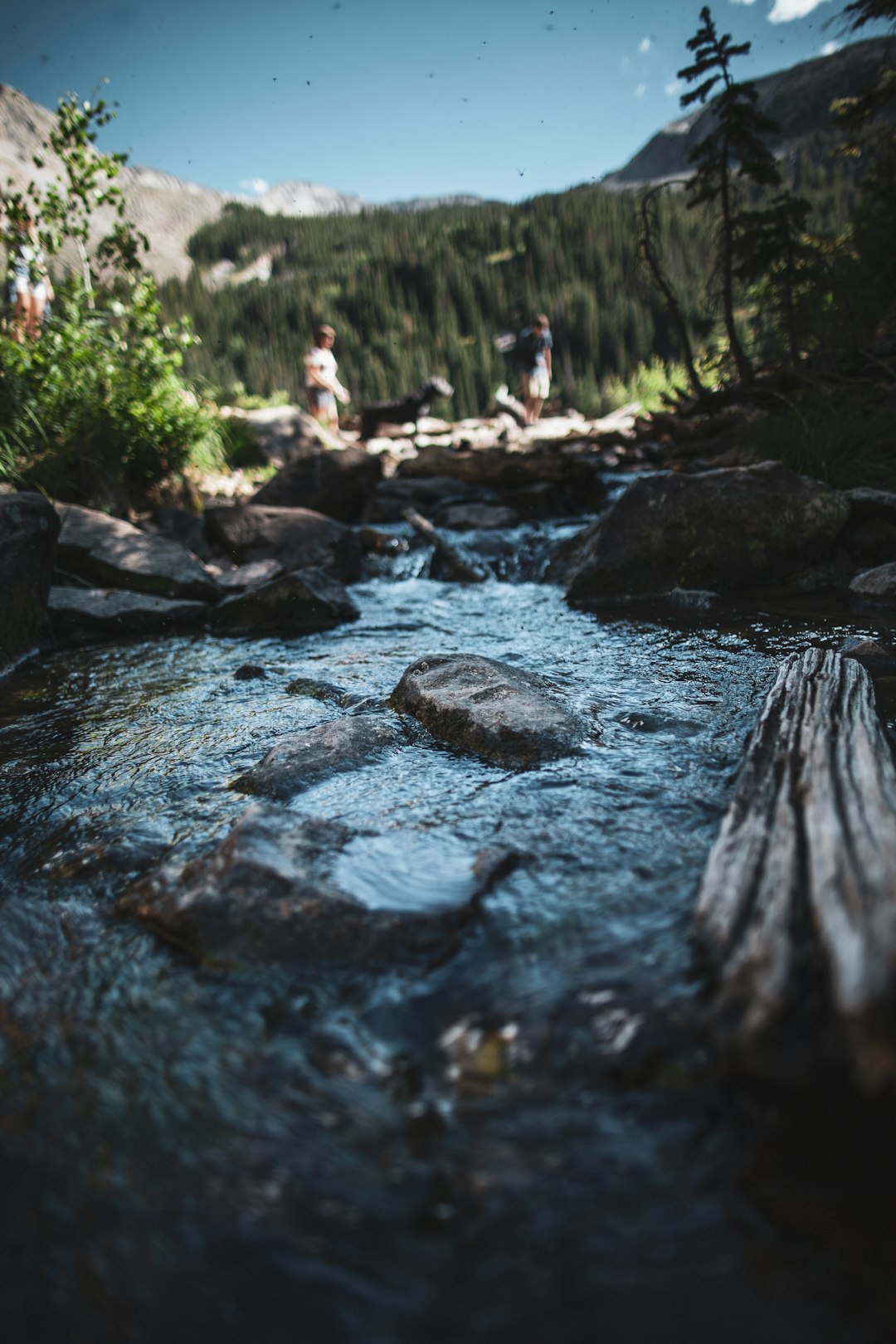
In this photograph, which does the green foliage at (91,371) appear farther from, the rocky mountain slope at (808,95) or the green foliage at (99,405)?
the rocky mountain slope at (808,95)

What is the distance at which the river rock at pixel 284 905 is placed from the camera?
148 cm

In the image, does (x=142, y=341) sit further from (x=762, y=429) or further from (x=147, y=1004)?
(x=147, y=1004)

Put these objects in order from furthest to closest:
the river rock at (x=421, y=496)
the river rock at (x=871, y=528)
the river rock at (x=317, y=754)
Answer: the river rock at (x=421, y=496) → the river rock at (x=871, y=528) → the river rock at (x=317, y=754)

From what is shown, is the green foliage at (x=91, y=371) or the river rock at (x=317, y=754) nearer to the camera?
the river rock at (x=317, y=754)

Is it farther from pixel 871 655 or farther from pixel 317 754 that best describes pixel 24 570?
pixel 871 655

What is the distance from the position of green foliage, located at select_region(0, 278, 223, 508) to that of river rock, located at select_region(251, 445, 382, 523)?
41.6 inches

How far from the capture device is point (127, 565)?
529 centimetres

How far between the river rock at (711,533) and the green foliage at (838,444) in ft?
3.48

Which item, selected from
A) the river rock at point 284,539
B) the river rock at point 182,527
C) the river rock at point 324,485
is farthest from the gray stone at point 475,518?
the river rock at point 182,527

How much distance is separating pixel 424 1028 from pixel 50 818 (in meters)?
1.57

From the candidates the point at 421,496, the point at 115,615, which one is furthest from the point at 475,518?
the point at 115,615

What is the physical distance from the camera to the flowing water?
0.85 metres

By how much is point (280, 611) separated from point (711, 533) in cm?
303

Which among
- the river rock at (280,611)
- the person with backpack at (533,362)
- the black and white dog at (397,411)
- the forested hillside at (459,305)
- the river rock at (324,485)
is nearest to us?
the river rock at (280,611)
